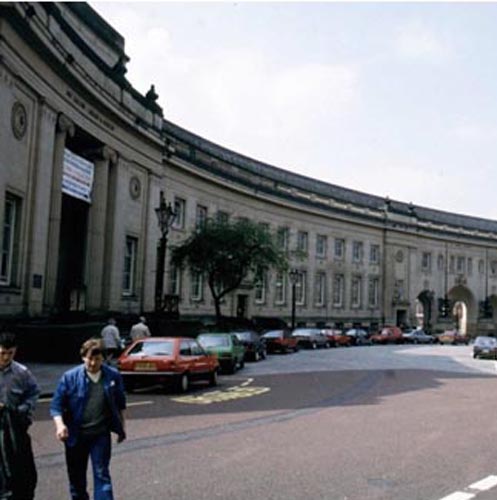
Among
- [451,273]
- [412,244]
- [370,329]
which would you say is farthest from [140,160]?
[451,273]

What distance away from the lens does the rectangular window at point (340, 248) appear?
7200 cm

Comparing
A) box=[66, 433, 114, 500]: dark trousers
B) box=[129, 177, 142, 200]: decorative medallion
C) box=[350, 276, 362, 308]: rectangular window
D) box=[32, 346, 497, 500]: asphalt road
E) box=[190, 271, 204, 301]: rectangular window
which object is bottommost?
box=[32, 346, 497, 500]: asphalt road

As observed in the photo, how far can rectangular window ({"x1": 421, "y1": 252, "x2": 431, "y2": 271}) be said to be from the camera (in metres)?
82.8

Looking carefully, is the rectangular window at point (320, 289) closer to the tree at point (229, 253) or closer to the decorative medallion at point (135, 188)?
the tree at point (229, 253)

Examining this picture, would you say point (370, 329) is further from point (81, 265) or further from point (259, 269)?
point (81, 265)

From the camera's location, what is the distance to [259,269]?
40.1 meters

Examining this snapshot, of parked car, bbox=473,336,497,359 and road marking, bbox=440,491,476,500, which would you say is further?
parked car, bbox=473,336,497,359

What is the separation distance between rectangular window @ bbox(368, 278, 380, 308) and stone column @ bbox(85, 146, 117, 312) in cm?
4597

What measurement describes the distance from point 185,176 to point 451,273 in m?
48.3

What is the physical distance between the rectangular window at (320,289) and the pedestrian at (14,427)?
207 feet

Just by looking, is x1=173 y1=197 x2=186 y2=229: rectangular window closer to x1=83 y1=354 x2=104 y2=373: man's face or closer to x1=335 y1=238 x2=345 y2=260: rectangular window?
x1=335 y1=238 x2=345 y2=260: rectangular window

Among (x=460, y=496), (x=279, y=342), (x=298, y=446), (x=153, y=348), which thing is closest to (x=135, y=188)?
(x=279, y=342)

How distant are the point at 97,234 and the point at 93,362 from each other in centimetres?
2846

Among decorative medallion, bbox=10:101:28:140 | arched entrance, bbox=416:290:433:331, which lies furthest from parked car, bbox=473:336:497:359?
arched entrance, bbox=416:290:433:331
